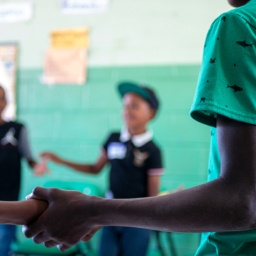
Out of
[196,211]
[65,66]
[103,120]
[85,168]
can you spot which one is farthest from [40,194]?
[65,66]

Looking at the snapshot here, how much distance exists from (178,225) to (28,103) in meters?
3.05

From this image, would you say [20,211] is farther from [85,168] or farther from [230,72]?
[85,168]

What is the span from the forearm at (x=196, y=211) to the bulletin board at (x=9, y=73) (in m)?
3.05

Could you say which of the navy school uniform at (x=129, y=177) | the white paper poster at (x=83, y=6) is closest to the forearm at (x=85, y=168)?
the navy school uniform at (x=129, y=177)

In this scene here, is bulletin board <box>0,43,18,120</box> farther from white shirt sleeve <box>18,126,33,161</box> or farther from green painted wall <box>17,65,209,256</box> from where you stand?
white shirt sleeve <box>18,126,33,161</box>

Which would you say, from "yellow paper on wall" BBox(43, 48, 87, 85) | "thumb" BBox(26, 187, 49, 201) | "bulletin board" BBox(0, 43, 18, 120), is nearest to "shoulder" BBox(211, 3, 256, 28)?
"thumb" BBox(26, 187, 49, 201)

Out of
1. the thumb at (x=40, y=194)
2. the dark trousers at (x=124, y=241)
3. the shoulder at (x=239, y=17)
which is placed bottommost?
the dark trousers at (x=124, y=241)

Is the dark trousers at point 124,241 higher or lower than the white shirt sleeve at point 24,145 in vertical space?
lower

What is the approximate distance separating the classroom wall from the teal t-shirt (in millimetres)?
2518

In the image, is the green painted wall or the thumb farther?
the green painted wall

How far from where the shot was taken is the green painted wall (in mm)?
3096

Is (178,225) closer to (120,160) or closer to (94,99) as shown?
(120,160)

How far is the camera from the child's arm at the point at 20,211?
658 mm

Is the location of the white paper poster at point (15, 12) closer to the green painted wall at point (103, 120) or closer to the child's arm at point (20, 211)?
the green painted wall at point (103, 120)
